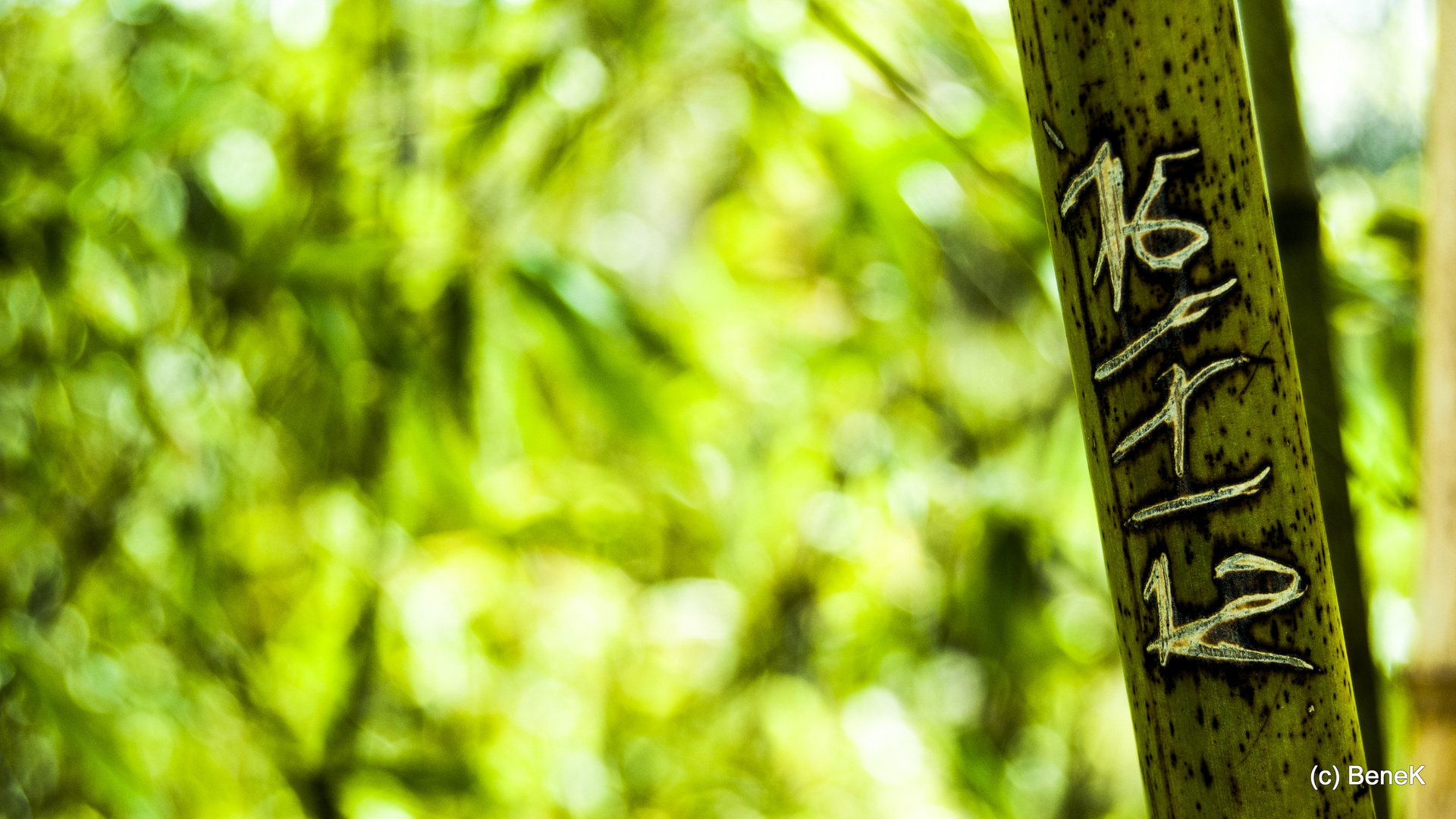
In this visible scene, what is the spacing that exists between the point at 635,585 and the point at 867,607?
277 mm

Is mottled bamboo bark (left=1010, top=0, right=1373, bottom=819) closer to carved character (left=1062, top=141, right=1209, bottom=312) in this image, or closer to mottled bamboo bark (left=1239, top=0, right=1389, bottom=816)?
carved character (left=1062, top=141, right=1209, bottom=312)

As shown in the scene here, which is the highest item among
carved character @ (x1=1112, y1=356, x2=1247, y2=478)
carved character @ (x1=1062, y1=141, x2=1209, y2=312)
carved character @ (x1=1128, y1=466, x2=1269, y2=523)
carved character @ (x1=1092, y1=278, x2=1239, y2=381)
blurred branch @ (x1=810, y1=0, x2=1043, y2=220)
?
blurred branch @ (x1=810, y1=0, x2=1043, y2=220)

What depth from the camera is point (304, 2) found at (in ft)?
2.06

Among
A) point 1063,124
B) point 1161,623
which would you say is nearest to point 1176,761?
point 1161,623

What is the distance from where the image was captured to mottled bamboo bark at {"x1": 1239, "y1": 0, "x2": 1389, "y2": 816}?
0.27m

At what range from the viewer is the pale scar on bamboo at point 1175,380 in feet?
0.60

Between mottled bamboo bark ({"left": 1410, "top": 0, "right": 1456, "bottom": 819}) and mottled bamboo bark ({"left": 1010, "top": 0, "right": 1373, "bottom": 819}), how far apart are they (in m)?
0.03

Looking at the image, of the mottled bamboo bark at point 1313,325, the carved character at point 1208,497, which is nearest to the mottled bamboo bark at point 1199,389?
the carved character at point 1208,497

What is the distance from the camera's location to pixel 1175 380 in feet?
0.60

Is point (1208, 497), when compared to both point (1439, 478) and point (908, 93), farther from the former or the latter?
point (908, 93)

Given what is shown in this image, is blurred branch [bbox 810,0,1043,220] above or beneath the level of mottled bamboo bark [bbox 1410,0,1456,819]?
above

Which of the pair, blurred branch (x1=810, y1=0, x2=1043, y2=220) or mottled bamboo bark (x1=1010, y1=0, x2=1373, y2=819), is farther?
blurred branch (x1=810, y1=0, x2=1043, y2=220)

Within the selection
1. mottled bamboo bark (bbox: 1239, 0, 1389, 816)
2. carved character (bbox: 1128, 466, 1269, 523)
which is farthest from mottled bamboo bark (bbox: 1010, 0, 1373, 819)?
mottled bamboo bark (bbox: 1239, 0, 1389, 816)

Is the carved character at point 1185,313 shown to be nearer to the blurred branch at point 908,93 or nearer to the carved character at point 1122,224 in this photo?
the carved character at point 1122,224
